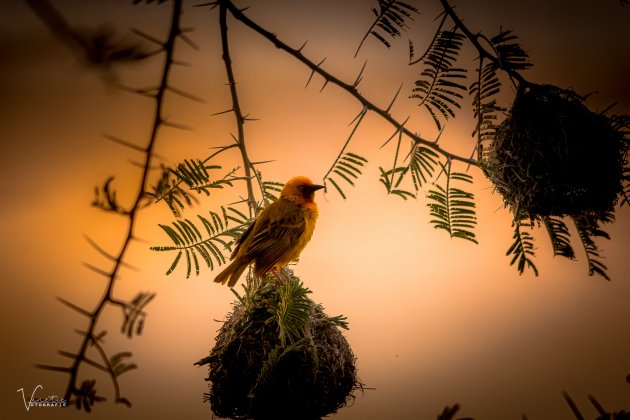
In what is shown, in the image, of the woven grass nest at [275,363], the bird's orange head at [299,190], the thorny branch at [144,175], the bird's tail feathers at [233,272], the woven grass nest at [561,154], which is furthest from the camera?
the bird's orange head at [299,190]

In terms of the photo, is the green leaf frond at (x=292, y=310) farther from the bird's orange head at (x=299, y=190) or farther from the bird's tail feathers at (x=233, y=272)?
the bird's orange head at (x=299, y=190)

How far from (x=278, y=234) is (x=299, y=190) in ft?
0.65

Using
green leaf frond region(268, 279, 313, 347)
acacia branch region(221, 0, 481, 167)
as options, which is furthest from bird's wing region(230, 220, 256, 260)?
acacia branch region(221, 0, 481, 167)

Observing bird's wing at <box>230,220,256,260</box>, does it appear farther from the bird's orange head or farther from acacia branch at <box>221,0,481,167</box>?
acacia branch at <box>221,0,481,167</box>

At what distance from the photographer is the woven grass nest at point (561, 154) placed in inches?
31.6

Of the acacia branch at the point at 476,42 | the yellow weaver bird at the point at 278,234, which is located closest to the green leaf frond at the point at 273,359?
the yellow weaver bird at the point at 278,234

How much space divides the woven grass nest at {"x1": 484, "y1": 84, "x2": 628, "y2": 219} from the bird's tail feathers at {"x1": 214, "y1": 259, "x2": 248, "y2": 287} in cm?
53

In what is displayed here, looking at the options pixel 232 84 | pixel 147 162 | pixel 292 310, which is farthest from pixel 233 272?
pixel 147 162

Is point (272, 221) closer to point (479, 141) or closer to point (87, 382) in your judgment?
point (479, 141)

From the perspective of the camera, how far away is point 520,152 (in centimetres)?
86

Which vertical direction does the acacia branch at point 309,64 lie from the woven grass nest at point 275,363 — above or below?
above

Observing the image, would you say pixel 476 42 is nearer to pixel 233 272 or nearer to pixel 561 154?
pixel 561 154

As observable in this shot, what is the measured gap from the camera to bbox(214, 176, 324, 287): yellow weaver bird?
1.01m

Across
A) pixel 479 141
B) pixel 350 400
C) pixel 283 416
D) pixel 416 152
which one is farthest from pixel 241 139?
pixel 350 400
